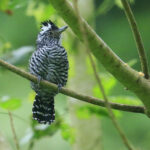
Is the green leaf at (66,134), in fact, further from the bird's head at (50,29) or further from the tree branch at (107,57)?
the tree branch at (107,57)

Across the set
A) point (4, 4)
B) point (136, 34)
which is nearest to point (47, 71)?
point (4, 4)

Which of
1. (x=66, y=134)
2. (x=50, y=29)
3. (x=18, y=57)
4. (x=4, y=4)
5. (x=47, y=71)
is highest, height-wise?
(x=4, y=4)

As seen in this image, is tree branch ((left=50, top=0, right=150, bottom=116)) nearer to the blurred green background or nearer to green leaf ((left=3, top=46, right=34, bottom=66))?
the blurred green background

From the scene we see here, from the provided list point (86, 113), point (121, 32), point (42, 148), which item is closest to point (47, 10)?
point (86, 113)

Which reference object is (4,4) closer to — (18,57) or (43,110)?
(18,57)

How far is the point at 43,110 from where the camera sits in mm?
3658

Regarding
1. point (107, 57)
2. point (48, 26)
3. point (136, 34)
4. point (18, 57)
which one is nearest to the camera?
point (107, 57)

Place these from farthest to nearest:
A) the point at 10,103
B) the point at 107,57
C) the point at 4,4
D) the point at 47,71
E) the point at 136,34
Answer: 1. the point at 47,71
2. the point at 4,4
3. the point at 10,103
4. the point at 136,34
5. the point at 107,57

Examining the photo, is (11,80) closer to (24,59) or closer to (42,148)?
(42,148)

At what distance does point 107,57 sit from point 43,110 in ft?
5.81

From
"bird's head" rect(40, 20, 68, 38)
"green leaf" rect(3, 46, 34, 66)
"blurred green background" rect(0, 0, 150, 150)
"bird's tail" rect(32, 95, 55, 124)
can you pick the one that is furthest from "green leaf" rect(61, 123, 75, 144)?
"bird's head" rect(40, 20, 68, 38)

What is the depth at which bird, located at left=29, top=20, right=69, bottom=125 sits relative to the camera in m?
3.55

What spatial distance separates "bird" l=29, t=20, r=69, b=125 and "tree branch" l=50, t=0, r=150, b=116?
1421 millimetres

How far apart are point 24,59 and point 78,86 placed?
85cm
